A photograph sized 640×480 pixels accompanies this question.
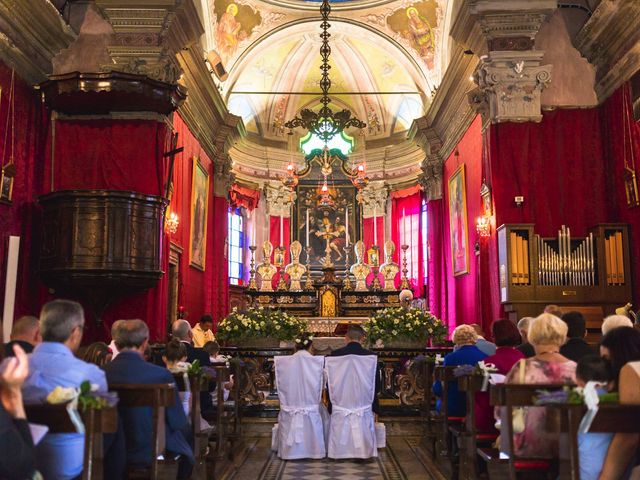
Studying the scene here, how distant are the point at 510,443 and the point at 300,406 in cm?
313

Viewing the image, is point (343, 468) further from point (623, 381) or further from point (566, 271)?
point (566, 271)

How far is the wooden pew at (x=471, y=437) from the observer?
4.39 m

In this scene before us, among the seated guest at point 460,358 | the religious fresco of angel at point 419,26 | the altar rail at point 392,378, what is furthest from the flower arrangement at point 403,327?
the religious fresco of angel at point 419,26

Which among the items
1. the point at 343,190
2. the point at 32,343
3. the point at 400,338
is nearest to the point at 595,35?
the point at 400,338

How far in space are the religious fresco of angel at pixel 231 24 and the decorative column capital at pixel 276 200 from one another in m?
4.74

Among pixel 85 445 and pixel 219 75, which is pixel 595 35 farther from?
pixel 85 445

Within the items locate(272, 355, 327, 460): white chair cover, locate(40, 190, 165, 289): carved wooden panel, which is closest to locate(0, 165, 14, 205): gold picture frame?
locate(40, 190, 165, 289): carved wooden panel

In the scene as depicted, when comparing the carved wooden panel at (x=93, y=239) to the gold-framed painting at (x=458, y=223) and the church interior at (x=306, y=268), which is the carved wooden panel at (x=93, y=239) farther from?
the gold-framed painting at (x=458, y=223)

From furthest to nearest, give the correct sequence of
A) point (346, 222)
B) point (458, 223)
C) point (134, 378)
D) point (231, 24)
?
point (346, 222)
point (231, 24)
point (458, 223)
point (134, 378)

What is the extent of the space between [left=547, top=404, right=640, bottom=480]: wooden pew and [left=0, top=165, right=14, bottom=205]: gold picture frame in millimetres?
7508

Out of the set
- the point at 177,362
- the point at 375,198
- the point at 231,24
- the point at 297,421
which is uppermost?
the point at 231,24

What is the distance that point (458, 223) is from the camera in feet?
47.5

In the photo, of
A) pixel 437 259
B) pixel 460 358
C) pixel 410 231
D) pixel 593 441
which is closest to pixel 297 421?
pixel 460 358

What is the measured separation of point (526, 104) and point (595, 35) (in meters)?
1.39
